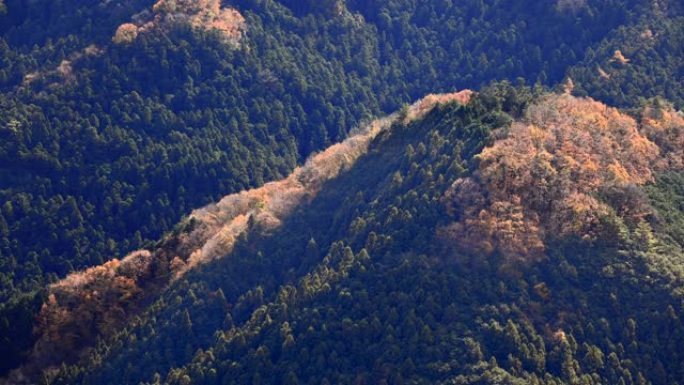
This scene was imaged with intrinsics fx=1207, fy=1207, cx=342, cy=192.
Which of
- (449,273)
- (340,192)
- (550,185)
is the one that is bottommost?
(449,273)

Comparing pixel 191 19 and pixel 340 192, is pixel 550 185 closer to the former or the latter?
pixel 340 192

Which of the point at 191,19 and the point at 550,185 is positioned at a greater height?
the point at 191,19

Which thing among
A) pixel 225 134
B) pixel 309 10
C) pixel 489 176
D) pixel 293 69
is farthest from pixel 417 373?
pixel 309 10

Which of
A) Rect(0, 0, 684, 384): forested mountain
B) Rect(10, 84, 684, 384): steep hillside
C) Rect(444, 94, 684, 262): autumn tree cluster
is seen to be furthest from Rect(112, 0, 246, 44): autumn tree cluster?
Rect(444, 94, 684, 262): autumn tree cluster

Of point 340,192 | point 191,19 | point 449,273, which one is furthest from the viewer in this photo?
point 191,19

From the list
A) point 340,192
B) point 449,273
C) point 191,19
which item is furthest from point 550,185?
point 191,19

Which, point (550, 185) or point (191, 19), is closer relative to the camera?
point (550, 185)

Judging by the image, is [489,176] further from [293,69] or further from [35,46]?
[35,46]
